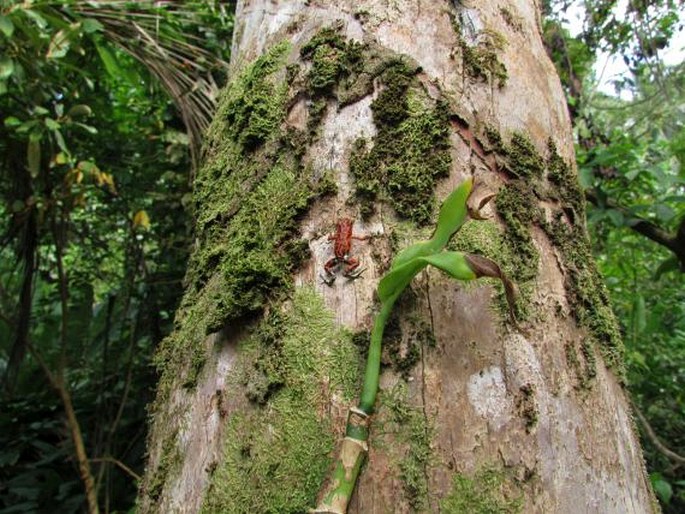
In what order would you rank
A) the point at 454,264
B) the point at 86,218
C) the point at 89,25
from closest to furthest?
the point at 454,264 → the point at 89,25 → the point at 86,218

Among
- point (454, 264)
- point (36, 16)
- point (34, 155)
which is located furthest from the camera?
point (34, 155)

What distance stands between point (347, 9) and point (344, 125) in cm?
23

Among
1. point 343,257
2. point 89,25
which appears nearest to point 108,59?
point 89,25

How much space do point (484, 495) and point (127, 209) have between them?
3.16 meters

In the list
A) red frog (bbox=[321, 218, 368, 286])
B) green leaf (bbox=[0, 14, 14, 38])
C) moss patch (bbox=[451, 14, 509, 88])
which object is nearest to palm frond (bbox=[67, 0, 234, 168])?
green leaf (bbox=[0, 14, 14, 38])

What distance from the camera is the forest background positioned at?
7.39ft

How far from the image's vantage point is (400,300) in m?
0.74

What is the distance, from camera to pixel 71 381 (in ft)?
12.1

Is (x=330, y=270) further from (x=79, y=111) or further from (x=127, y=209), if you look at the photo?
(x=127, y=209)

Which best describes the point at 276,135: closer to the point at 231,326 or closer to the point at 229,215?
the point at 229,215

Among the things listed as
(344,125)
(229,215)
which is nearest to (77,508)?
(229,215)

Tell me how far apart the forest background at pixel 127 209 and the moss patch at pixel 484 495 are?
1798 mm

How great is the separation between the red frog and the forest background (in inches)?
60.3

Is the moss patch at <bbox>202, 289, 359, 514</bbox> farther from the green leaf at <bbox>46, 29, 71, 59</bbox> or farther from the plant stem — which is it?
the green leaf at <bbox>46, 29, 71, 59</bbox>
